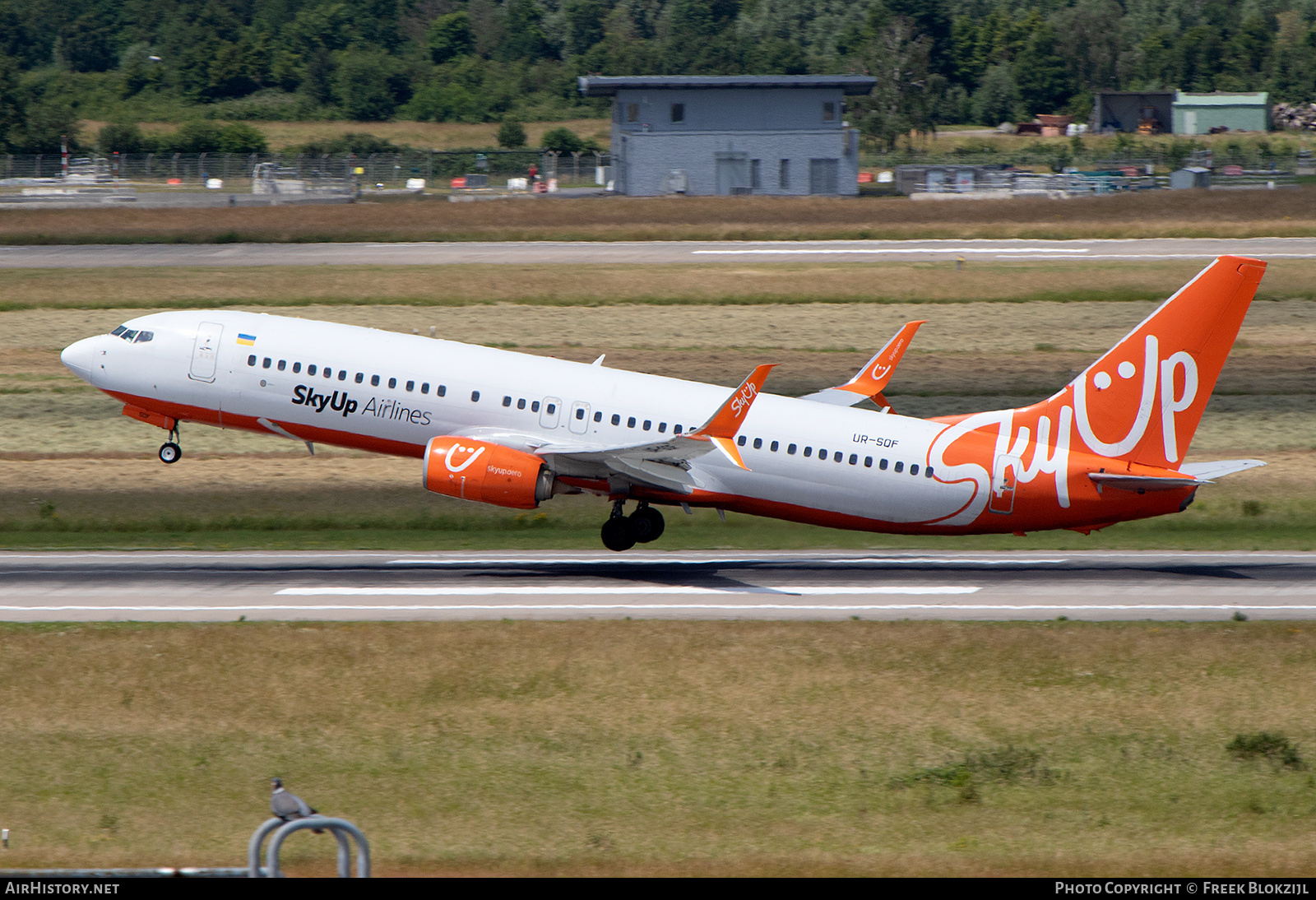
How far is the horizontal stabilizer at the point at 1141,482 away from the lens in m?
36.8

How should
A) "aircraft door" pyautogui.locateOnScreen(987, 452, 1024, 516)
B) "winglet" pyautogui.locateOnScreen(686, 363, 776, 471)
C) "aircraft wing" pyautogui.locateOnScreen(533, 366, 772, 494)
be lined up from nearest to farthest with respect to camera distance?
"winglet" pyautogui.locateOnScreen(686, 363, 776, 471) → "aircraft wing" pyautogui.locateOnScreen(533, 366, 772, 494) → "aircraft door" pyautogui.locateOnScreen(987, 452, 1024, 516)

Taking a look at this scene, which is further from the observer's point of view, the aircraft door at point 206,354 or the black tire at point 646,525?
the aircraft door at point 206,354

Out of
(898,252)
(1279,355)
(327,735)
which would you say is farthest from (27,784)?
(898,252)

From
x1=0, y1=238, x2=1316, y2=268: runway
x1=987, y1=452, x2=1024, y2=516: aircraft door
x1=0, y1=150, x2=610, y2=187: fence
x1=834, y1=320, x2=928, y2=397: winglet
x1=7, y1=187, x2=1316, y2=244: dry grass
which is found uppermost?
x1=0, y1=150, x2=610, y2=187: fence

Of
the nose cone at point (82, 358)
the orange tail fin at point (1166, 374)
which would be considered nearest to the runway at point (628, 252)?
the nose cone at point (82, 358)

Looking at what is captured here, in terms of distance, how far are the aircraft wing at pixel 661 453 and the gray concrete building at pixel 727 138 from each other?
9114 centimetres

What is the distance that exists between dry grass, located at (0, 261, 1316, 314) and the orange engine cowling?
4219 cm

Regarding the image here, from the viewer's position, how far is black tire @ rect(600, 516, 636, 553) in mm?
40312

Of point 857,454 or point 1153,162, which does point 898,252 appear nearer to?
point 857,454

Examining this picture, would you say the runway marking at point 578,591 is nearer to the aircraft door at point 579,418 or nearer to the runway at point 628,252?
the aircraft door at point 579,418

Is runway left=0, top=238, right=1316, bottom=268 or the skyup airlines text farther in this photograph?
runway left=0, top=238, right=1316, bottom=268

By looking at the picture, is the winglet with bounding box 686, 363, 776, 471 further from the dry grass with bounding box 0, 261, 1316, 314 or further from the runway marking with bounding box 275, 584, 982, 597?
the dry grass with bounding box 0, 261, 1316, 314

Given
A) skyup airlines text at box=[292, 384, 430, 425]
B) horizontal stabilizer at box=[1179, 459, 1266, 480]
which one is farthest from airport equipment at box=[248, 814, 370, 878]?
horizontal stabilizer at box=[1179, 459, 1266, 480]

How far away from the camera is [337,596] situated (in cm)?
3497
